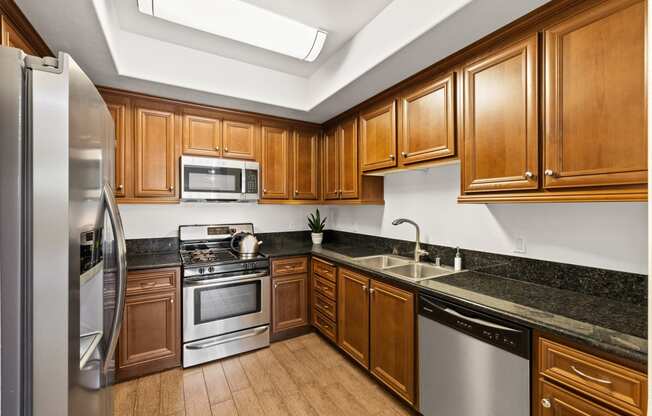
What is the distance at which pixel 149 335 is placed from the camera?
2424 mm

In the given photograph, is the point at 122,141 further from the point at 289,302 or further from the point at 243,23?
the point at 289,302

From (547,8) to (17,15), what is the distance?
2.64 m

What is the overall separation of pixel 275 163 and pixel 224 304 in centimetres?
153

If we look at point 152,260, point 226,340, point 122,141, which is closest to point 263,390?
point 226,340

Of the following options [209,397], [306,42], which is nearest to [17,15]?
[306,42]

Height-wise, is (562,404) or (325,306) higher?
(562,404)

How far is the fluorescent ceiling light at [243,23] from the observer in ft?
6.17

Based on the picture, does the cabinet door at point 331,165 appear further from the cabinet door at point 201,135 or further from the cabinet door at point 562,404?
the cabinet door at point 562,404

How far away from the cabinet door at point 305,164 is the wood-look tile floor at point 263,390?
1693 millimetres

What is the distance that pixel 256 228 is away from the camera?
351 centimetres

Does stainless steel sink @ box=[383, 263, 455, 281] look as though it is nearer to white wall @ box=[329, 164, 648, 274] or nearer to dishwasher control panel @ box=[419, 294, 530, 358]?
white wall @ box=[329, 164, 648, 274]

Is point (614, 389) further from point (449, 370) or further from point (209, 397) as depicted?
point (209, 397)

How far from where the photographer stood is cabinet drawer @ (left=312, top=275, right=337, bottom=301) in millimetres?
2759

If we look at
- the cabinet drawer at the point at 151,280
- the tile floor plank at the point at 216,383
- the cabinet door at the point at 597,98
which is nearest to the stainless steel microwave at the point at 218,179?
the cabinet drawer at the point at 151,280
